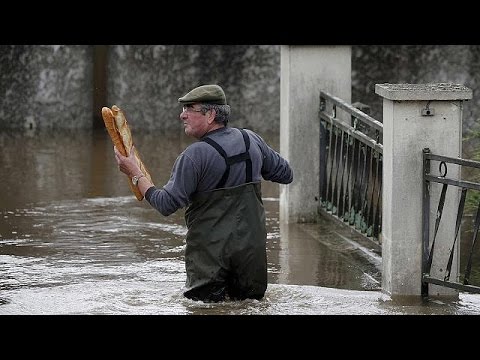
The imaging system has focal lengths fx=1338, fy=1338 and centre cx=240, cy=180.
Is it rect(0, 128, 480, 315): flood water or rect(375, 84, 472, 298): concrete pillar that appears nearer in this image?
rect(0, 128, 480, 315): flood water

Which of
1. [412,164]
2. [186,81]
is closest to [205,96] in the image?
[412,164]

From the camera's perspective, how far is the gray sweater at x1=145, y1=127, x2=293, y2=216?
839 cm

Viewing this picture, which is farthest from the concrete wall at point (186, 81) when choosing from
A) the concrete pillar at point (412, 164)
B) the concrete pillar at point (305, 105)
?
the concrete pillar at point (412, 164)

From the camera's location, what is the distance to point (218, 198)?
853 cm

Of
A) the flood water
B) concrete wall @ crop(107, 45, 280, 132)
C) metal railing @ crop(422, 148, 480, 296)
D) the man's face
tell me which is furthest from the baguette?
concrete wall @ crop(107, 45, 280, 132)

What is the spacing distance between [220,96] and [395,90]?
1260 mm

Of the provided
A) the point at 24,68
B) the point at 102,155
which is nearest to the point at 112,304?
the point at 102,155

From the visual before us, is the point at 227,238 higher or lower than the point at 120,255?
higher

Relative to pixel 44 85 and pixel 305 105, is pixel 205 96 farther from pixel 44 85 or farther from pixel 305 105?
pixel 44 85

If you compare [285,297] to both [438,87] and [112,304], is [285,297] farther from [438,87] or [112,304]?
[438,87]

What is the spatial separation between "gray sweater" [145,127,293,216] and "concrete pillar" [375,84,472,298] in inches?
42.4

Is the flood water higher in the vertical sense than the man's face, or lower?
lower

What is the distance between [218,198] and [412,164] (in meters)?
1.50

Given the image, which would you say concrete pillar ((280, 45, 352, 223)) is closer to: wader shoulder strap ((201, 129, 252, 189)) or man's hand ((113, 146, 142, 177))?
wader shoulder strap ((201, 129, 252, 189))
